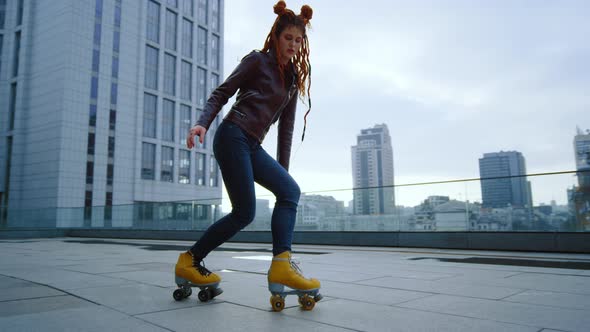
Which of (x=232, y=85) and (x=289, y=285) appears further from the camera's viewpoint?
(x=232, y=85)

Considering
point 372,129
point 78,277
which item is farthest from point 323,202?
point 372,129

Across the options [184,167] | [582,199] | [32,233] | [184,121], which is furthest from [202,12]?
[582,199]

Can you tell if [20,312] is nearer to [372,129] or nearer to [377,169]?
[377,169]

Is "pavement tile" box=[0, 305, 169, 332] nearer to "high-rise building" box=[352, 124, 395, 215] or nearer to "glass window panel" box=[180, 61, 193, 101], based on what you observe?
"glass window panel" box=[180, 61, 193, 101]

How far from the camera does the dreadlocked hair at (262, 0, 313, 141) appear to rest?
2.71m

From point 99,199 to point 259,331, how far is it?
41778 mm

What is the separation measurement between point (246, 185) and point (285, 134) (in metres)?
0.53

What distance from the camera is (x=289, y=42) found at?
271 cm

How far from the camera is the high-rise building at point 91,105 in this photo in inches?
1481

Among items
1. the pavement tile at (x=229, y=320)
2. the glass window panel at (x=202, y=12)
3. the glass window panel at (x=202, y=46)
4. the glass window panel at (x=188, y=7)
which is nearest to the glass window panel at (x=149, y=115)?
the glass window panel at (x=202, y=46)

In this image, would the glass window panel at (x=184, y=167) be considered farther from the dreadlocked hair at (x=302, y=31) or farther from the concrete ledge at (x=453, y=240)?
the dreadlocked hair at (x=302, y=31)

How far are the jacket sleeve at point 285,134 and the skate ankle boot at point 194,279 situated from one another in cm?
86

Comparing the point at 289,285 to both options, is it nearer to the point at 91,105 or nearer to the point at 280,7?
the point at 280,7

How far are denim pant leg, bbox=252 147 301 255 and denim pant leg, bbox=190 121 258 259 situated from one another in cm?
7
